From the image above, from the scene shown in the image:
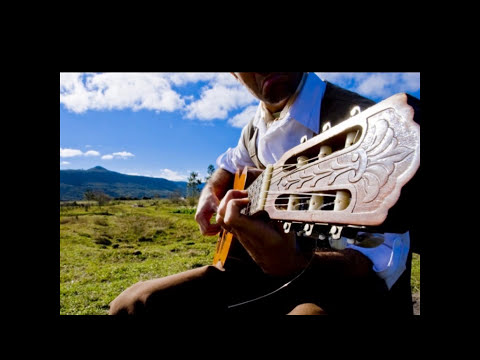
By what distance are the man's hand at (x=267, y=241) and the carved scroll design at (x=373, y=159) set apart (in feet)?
2.04

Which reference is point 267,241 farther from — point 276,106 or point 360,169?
point 276,106

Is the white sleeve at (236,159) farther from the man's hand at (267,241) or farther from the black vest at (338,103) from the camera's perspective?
the man's hand at (267,241)

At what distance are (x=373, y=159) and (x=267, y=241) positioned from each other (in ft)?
2.83

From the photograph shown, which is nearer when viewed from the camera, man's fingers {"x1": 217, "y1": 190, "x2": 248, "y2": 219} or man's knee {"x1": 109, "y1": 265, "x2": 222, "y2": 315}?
man's fingers {"x1": 217, "y1": 190, "x2": 248, "y2": 219}

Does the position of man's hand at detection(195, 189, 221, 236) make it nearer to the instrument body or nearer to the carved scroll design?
the instrument body

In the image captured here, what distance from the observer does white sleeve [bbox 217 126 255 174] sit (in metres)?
3.02

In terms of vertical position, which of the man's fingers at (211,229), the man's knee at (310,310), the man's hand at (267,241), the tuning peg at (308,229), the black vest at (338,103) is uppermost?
the black vest at (338,103)

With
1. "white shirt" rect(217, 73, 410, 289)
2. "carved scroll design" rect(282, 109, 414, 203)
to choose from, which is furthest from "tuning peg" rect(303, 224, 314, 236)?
"white shirt" rect(217, 73, 410, 289)

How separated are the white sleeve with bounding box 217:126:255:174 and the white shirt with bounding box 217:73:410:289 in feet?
0.30

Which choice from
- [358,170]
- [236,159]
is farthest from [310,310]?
[236,159]

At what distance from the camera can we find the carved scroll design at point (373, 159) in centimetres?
70

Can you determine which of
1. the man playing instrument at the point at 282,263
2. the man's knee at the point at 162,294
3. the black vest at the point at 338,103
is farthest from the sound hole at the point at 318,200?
the man's knee at the point at 162,294

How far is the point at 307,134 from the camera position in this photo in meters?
1.94
